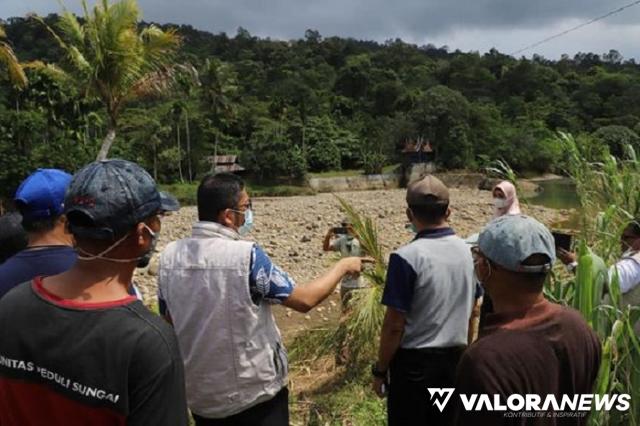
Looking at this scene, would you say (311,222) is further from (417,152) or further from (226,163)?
(417,152)

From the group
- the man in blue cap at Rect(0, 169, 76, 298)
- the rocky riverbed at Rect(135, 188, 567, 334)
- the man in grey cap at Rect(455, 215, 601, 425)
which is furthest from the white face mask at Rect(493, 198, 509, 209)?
the rocky riverbed at Rect(135, 188, 567, 334)

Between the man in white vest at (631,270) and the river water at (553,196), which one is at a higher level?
the man in white vest at (631,270)

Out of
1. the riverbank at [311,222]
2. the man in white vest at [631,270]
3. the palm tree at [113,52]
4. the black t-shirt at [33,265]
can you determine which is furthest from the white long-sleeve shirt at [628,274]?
the palm tree at [113,52]

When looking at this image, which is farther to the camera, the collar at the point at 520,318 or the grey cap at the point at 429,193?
the grey cap at the point at 429,193

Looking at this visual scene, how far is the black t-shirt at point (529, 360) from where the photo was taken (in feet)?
4.33

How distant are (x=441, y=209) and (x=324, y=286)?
0.63 meters

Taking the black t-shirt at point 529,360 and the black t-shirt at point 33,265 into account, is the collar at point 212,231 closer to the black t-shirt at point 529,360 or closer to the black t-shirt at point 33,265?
the black t-shirt at point 33,265

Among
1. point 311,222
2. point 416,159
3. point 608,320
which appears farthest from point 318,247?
point 416,159

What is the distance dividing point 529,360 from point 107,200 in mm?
1089

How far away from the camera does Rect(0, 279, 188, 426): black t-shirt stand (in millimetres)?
1101

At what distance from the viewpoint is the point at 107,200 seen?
1203 millimetres

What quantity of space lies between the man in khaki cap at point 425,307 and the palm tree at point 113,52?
7.78 metres

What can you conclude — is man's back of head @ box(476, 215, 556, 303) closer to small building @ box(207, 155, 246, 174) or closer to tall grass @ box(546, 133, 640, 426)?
tall grass @ box(546, 133, 640, 426)

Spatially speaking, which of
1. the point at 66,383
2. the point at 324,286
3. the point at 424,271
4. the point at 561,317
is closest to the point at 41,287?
the point at 66,383
